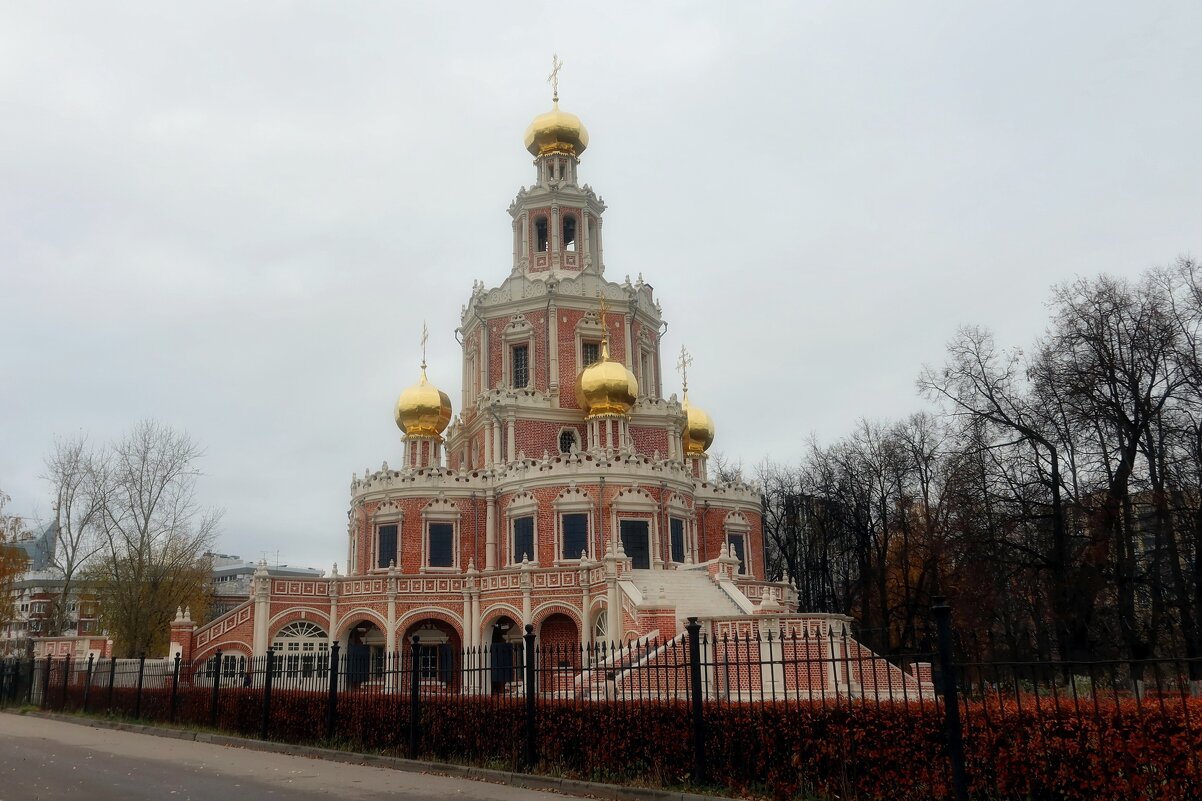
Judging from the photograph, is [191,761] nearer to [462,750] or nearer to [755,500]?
[462,750]

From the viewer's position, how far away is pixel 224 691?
19812 millimetres

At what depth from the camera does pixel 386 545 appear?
1463 inches

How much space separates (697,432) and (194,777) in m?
33.8

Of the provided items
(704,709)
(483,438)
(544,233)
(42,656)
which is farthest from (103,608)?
(704,709)

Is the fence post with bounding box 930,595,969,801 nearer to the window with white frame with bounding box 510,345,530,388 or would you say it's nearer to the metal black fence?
the metal black fence

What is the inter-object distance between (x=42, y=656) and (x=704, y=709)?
2797cm

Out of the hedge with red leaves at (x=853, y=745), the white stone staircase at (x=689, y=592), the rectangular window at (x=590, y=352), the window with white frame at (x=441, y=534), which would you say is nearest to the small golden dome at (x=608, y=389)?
the rectangular window at (x=590, y=352)

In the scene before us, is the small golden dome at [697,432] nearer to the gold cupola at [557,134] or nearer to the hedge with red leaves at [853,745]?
the gold cupola at [557,134]

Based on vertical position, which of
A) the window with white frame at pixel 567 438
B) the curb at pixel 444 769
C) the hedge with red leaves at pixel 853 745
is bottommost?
the curb at pixel 444 769

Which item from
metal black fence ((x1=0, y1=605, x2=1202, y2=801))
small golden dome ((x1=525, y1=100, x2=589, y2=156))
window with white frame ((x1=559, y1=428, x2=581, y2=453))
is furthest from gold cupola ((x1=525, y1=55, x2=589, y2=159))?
metal black fence ((x1=0, y1=605, x2=1202, y2=801))

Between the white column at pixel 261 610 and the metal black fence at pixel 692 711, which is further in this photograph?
the white column at pixel 261 610

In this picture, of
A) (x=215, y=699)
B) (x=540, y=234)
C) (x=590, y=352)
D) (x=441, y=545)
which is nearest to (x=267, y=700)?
(x=215, y=699)

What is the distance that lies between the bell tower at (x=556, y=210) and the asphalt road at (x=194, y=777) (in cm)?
2952

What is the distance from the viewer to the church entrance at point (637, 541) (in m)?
35.0
